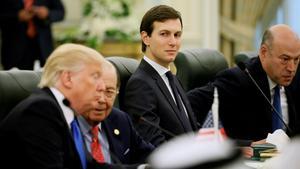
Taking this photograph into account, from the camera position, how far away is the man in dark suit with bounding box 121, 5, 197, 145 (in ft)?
12.8

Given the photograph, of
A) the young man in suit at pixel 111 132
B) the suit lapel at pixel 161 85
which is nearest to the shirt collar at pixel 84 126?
the young man in suit at pixel 111 132

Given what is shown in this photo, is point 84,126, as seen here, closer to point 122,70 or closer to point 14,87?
point 14,87

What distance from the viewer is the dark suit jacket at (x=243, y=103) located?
4.43 meters

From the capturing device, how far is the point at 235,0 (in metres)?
9.48

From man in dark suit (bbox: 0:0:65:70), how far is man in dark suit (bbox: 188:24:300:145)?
279cm

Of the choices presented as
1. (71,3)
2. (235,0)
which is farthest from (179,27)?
(235,0)

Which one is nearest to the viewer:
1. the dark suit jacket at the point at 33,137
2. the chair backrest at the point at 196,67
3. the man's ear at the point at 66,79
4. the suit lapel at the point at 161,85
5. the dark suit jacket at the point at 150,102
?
the dark suit jacket at the point at 33,137

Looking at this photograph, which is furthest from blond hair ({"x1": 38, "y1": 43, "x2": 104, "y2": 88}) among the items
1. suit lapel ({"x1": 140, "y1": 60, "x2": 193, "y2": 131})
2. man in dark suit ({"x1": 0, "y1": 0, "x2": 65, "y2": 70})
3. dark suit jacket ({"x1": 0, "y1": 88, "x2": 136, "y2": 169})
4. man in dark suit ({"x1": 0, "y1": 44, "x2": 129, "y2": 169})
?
man in dark suit ({"x1": 0, "y1": 0, "x2": 65, "y2": 70})

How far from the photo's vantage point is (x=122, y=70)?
4.26 meters

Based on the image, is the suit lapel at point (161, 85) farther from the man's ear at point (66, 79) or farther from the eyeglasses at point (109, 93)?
the man's ear at point (66, 79)

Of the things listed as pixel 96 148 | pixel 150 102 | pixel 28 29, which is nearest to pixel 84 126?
pixel 96 148

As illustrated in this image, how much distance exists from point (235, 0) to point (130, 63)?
5318mm

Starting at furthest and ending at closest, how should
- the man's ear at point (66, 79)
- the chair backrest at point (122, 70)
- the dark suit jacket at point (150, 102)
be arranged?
the chair backrest at point (122, 70) → the dark suit jacket at point (150, 102) → the man's ear at point (66, 79)

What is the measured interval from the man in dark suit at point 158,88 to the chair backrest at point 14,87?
54 cm
